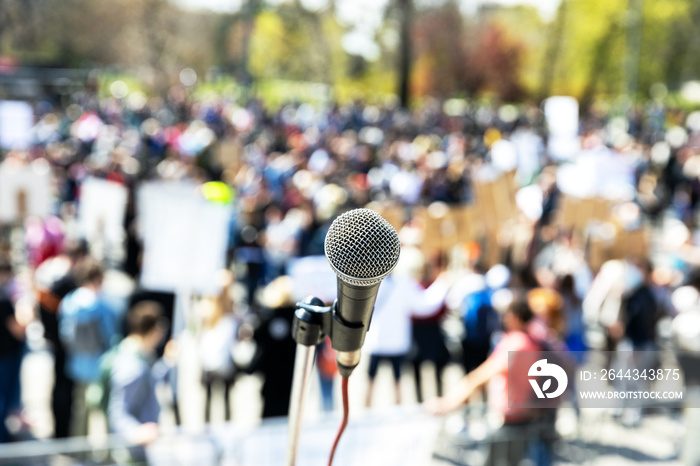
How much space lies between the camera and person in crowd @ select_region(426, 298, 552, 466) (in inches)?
161

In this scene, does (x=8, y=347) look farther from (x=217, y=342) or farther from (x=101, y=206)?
(x=101, y=206)

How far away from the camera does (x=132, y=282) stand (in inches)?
333

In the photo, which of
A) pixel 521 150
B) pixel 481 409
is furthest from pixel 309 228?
pixel 521 150

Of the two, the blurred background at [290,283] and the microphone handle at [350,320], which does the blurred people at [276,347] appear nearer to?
the blurred background at [290,283]

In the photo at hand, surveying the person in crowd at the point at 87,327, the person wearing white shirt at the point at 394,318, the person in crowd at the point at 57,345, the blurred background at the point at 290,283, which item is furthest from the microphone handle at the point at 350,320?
the person in crowd at the point at 57,345

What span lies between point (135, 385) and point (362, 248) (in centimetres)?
307

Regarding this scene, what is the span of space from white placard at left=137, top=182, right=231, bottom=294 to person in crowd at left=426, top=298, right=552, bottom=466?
2144 mm

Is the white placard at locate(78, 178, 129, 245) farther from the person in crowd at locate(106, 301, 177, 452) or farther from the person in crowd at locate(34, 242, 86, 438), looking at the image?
the person in crowd at locate(106, 301, 177, 452)

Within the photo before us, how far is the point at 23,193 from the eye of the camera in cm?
675

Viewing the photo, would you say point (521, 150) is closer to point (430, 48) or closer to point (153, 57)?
point (430, 48)

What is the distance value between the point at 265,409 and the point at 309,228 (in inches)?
121

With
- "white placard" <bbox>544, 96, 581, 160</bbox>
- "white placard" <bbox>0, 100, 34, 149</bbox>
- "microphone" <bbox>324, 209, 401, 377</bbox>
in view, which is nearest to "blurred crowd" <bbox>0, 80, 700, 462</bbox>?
"white placard" <bbox>0, 100, 34, 149</bbox>

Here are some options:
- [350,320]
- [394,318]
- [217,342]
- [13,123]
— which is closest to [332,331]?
[350,320]

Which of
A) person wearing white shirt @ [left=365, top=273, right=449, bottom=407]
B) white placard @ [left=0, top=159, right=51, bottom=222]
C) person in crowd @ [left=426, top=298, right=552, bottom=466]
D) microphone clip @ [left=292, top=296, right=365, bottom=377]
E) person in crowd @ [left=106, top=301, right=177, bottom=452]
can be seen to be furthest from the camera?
white placard @ [left=0, top=159, right=51, bottom=222]
